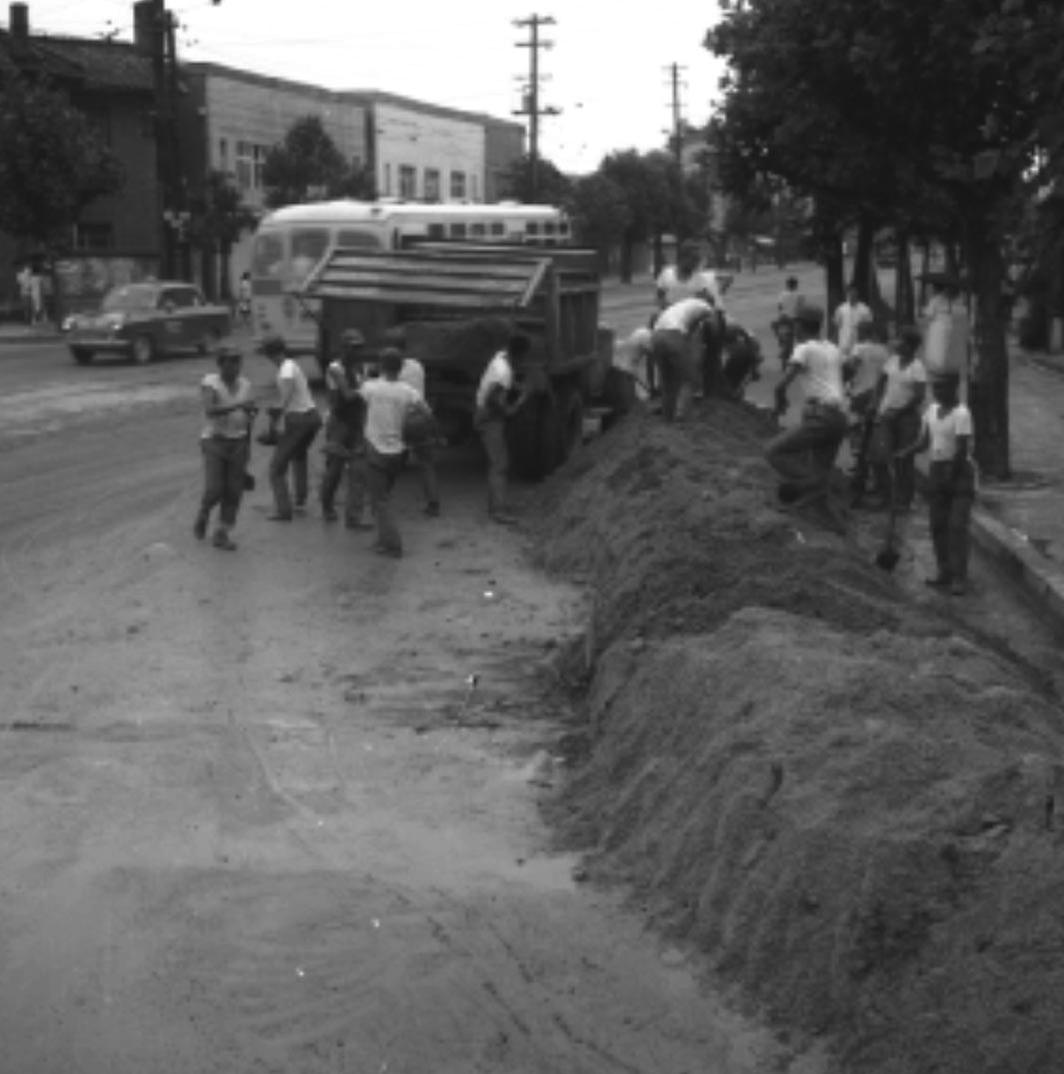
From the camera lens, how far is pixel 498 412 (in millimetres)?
15969

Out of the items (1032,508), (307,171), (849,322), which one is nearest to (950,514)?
(1032,508)

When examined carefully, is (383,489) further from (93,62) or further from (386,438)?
(93,62)

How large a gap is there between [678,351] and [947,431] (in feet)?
15.8

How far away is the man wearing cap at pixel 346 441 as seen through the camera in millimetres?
15625

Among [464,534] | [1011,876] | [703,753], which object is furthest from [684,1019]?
[464,534]

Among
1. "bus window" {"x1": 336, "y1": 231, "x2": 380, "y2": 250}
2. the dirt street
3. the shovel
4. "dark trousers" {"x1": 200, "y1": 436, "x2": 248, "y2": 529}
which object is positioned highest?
"bus window" {"x1": 336, "y1": 231, "x2": 380, "y2": 250}

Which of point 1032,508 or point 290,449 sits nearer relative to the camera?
point 290,449

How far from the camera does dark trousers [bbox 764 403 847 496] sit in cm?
1395

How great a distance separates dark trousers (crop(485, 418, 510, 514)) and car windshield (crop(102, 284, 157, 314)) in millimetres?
18360

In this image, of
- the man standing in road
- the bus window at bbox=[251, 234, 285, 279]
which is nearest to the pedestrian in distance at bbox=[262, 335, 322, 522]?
the man standing in road

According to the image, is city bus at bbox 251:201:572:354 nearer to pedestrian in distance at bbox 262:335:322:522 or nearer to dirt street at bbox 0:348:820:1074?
pedestrian in distance at bbox 262:335:322:522

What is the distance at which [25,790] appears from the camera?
867 cm

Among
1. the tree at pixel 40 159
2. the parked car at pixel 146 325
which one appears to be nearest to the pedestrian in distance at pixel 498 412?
the parked car at pixel 146 325

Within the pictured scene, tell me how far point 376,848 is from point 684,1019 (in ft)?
6.91
